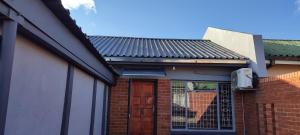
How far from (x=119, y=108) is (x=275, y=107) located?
15.8ft

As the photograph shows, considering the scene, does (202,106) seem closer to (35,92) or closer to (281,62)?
(281,62)

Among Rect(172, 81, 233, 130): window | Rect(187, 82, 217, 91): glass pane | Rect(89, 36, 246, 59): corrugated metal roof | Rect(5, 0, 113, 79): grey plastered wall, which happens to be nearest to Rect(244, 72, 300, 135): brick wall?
Rect(172, 81, 233, 130): window

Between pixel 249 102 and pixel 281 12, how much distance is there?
15.2ft

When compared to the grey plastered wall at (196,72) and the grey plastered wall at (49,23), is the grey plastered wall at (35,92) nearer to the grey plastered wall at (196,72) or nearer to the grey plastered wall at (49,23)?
the grey plastered wall at (49,23)

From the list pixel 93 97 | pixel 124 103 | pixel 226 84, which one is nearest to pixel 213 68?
pixel 226 84

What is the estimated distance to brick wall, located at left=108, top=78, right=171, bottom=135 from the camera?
8352 millimetres

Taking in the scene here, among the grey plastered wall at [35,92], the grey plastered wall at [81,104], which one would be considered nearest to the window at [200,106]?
the grey plastered wall at [81,104]

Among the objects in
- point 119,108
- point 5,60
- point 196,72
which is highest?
point 196,72

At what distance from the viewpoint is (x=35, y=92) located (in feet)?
8.96

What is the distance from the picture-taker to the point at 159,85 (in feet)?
28.2

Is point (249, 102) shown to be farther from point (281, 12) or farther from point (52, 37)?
point (52, 37)

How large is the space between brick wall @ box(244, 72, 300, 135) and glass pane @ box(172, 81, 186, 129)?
84.7 inches

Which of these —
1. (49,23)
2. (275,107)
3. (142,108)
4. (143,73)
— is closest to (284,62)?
(275,107)

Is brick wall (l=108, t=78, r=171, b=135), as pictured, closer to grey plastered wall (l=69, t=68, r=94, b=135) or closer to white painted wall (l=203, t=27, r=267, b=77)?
white painted wall (l=203, t=27, r=267, b=77)
